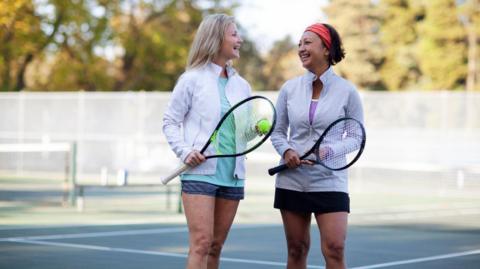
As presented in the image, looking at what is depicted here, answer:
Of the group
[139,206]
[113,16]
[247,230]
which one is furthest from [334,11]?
[247,230]

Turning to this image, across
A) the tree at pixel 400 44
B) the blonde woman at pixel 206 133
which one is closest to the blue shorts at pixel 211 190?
the blonde woman at pixel 206 133

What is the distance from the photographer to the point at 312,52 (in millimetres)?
6598

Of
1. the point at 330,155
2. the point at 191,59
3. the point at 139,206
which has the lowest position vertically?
the point at 139,206

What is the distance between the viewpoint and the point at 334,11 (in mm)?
60812

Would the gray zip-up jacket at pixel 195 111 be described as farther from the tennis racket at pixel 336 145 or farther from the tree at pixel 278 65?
the tree at pixel 278 65

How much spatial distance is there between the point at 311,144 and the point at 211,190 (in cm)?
69

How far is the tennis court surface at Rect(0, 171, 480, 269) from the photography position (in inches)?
427

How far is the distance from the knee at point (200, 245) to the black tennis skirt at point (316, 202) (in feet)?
1.92

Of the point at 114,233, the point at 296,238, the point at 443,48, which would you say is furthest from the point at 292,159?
the point at 443,48

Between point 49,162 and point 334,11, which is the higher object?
point 334,11

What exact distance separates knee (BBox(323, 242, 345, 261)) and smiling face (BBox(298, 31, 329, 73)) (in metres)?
1.08

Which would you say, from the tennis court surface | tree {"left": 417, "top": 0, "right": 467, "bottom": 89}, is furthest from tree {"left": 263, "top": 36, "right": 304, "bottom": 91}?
the tennis court surface

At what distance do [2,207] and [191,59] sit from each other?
39.4 feet

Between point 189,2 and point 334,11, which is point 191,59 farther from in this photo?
point 334,11
